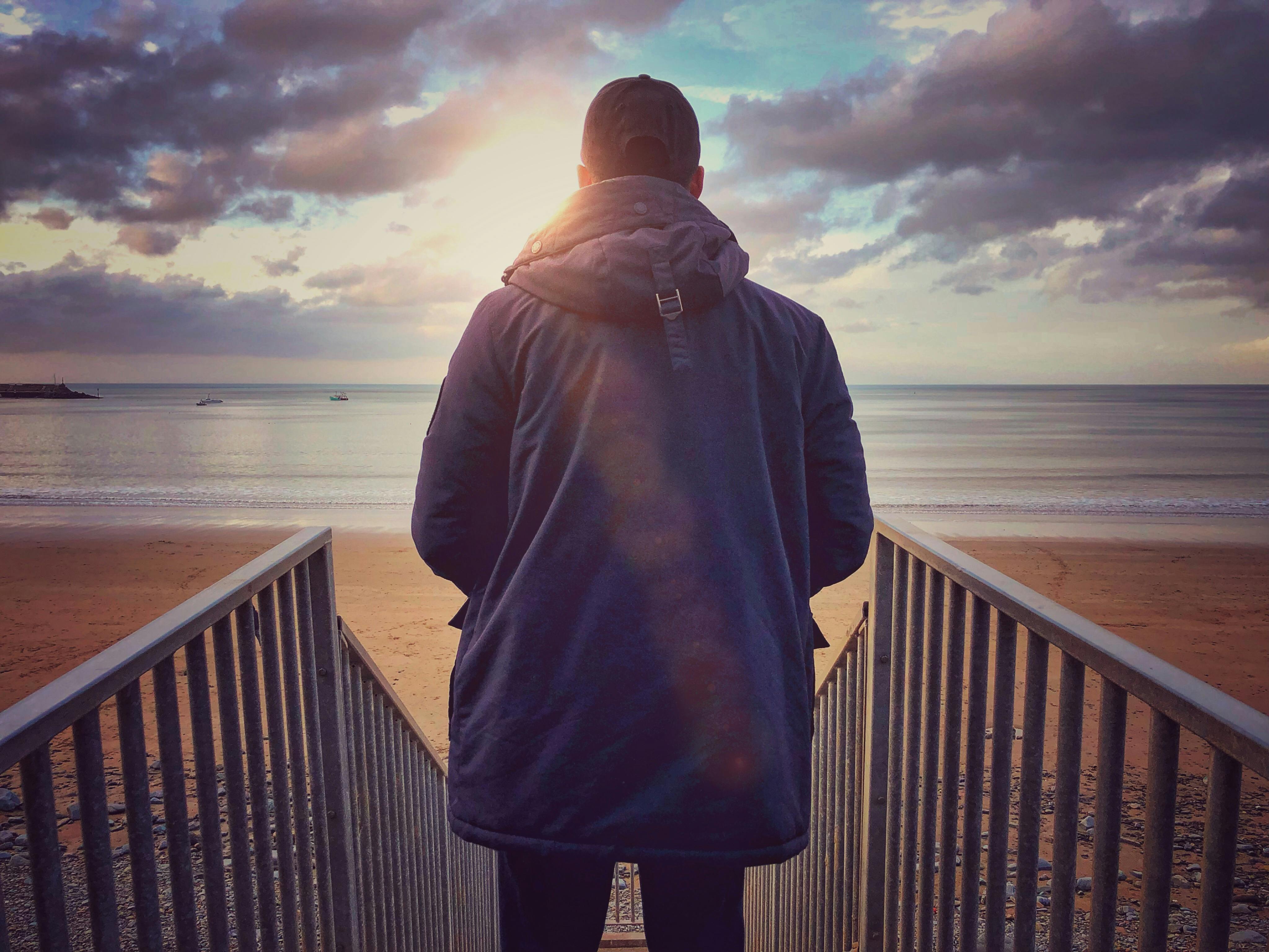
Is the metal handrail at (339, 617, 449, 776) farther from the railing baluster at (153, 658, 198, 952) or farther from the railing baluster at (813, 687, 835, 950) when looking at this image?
the railing baluster at (813, 687, 835, 950)

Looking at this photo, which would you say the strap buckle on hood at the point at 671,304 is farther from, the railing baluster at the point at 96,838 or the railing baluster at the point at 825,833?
the railing baluster at the point at 825,833

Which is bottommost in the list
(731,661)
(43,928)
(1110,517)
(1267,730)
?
(1110,517)

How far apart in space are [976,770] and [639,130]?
1.47 m

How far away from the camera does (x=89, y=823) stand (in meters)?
0.99

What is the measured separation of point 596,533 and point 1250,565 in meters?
13.4

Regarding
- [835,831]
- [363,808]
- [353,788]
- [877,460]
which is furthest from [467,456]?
[877,460]

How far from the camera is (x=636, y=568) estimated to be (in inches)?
51.1

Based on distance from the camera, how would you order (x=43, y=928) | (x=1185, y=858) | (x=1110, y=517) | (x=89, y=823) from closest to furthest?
(x=43, y=928)
(x=89, y=823)
(x=1185, y=858)
(x=1110, y=517)

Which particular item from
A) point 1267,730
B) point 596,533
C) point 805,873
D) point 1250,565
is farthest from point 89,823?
point 1250,565

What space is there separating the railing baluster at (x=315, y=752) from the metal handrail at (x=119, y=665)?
0.55ft

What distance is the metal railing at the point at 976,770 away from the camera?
0.89 metres

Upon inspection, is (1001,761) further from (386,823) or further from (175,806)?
(386,823)

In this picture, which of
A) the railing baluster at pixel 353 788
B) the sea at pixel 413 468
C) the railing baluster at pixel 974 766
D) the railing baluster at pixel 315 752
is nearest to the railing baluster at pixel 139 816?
the railing baluster at pixel 315 752

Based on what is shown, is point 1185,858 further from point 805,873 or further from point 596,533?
point 596,533
